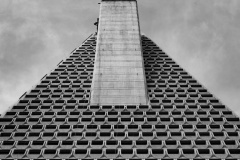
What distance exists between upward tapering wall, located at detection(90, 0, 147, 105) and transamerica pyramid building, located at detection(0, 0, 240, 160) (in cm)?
18

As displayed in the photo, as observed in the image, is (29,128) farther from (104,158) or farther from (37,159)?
(104,158)

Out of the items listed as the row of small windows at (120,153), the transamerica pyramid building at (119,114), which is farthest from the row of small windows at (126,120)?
the row of small windows at (120,153)

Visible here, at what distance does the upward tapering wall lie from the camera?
73.1m

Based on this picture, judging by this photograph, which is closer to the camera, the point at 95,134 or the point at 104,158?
the point at 104,158

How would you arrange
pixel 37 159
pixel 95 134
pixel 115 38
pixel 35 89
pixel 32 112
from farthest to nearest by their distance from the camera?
pixel 115 38 → pixel 35 89 → pixel 32 112 → pixel 95 134 → pixel 37 159

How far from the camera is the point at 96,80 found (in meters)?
76.9

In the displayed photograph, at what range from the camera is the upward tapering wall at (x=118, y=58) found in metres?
73.1

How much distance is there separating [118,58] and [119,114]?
18005 mm

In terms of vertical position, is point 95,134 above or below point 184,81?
below

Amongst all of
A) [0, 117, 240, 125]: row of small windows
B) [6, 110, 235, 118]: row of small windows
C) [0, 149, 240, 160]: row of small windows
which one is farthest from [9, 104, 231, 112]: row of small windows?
[0, 149, 240, 160]: row of small windows

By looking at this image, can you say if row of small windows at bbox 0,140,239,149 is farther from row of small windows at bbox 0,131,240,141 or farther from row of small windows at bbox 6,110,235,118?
row of small windows at bbox 6,110,235,118

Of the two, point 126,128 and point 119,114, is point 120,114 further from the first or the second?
point 126,128

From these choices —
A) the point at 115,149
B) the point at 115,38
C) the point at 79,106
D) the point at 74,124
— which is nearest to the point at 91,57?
the point at 115,38

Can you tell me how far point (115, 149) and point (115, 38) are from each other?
3466cm
